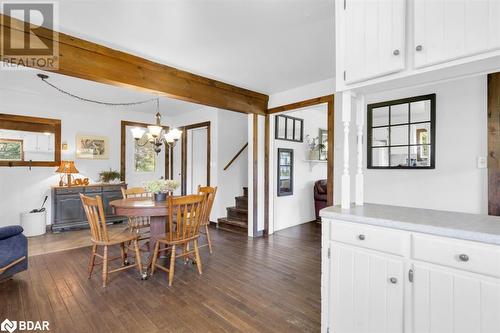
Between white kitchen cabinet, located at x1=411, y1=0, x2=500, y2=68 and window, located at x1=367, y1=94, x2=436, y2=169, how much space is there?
1786 millimetres

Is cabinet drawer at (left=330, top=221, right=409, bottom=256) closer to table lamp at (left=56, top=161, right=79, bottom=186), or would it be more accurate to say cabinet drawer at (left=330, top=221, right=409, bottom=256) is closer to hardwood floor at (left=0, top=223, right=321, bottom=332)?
hardwood floor at (left=0, top=223, right=321, bottom=332)

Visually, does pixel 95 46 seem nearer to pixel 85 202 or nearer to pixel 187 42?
pixel 187 42

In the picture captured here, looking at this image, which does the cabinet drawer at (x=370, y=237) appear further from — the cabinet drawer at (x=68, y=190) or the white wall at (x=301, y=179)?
the cabinet drawer at (x=68, y=190)

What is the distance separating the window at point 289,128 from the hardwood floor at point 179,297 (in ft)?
8.05

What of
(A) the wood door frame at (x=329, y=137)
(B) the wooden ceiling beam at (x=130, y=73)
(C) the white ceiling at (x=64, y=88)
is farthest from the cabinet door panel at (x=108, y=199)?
(A) the wood door frame at (x=329, y=137)

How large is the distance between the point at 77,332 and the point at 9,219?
4068mm

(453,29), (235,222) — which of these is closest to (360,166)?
(453,29)

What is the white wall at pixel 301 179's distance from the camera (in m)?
4.91

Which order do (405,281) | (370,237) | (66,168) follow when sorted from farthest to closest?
(66,168) → (370,237) → (405,281)

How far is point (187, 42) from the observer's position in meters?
2.67

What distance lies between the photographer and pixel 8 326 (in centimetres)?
192

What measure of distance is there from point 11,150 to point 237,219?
4.40m

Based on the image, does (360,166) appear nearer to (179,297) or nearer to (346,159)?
(346,159)

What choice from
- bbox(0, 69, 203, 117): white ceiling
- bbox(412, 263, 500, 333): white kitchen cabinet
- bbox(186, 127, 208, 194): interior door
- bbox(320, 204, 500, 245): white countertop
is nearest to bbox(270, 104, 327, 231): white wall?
bbox(186, 127, 208, 194): interior door
